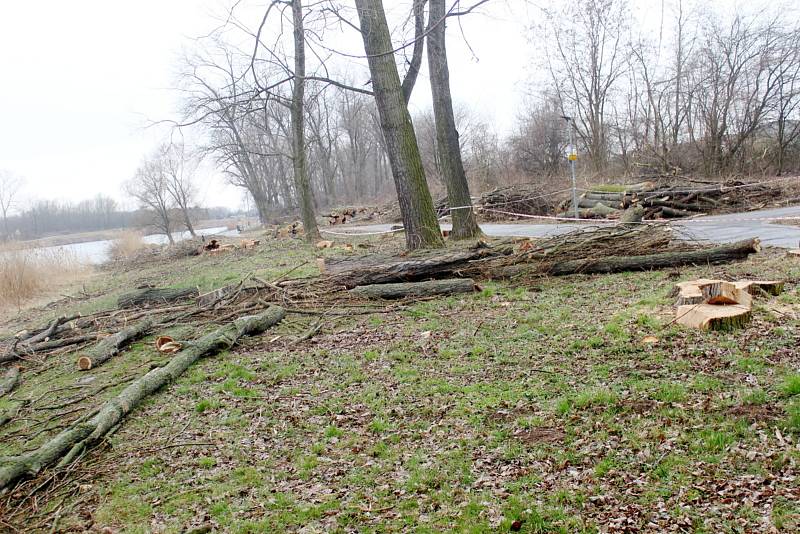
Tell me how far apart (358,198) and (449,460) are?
160 feet

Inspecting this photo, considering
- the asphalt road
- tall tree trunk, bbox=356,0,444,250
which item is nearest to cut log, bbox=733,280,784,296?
the asphalt road

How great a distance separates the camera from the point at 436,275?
8.27 meters

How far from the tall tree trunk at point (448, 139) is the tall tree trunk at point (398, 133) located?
79.6 inches

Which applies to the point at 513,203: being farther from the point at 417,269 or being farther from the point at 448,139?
the point at 417,269

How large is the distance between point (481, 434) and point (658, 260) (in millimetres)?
5008

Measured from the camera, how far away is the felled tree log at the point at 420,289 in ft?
25.5

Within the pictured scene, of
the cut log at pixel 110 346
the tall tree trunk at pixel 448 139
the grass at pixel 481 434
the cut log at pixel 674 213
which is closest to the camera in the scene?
the grass at pixel 481 434

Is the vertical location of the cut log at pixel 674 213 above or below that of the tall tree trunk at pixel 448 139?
below

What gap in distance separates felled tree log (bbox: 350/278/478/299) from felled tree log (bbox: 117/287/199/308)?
12.3 ft

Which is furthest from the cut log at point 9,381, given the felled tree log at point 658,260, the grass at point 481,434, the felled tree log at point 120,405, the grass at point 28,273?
the grass at point 28,273

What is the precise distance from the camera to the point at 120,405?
4.92 metres

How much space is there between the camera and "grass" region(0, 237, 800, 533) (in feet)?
9.63

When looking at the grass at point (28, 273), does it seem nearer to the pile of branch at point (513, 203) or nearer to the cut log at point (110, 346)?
the cut log at point (110, 346)

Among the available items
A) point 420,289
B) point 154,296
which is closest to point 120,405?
point 420,289
